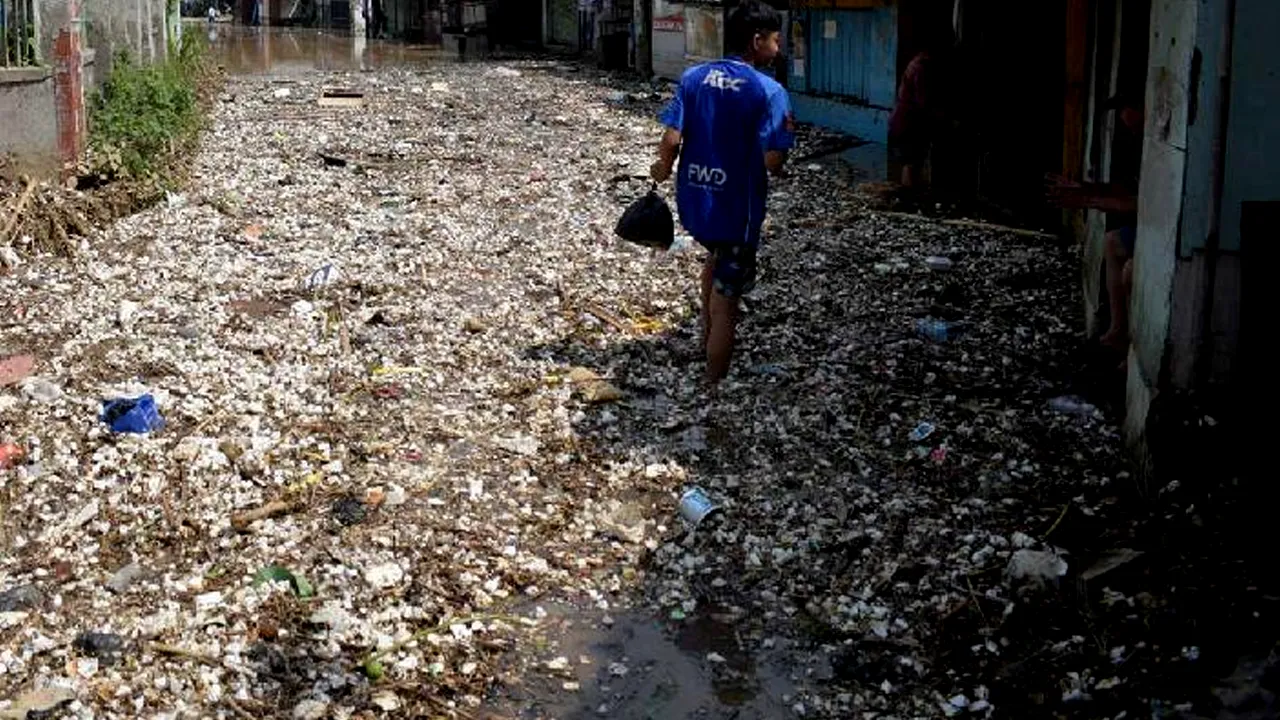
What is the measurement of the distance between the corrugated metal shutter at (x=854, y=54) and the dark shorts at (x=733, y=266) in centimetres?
839

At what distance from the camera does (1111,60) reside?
7113mm

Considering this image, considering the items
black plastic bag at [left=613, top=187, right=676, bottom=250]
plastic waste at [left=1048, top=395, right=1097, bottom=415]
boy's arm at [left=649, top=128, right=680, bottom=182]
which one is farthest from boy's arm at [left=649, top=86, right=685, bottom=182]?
plastic waste at [left=1048, top=395, right=1097, bottom=415]

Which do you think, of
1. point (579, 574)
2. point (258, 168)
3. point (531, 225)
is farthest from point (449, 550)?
point (258, 168)

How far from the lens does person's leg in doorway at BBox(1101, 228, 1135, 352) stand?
→ 18.8ft

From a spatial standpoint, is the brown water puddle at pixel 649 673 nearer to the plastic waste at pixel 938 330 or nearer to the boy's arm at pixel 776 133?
the boy's arm at pixel 776 133

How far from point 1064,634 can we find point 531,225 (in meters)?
6.79

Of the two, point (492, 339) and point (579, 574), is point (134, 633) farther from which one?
point (492, 339)

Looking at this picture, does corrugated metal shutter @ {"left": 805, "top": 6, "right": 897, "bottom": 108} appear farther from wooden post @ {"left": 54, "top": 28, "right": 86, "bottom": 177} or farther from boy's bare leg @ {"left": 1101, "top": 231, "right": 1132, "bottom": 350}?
boy's bare leg @ {"left": 1101, "top": 231, "right": 1132, "bottom": 350}

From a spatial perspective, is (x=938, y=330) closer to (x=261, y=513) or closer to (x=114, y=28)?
(x=261, y=513)

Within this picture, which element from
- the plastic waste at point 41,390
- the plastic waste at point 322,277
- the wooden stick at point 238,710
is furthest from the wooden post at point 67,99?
the wooden stick at point 238,710

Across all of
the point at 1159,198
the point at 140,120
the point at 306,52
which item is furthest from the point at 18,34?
the point at 306,52

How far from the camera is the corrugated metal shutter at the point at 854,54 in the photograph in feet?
47.6

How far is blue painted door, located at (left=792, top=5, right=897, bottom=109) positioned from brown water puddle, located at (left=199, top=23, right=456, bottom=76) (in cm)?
1051

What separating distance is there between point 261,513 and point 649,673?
163 centimetres
